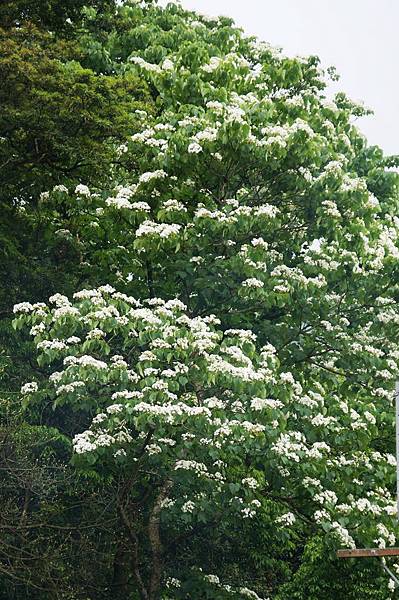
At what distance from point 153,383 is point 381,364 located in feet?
12.5

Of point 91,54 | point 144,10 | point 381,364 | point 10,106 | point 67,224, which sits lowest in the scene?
point 381,364

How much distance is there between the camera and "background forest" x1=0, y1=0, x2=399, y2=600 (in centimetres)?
1120

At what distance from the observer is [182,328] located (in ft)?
36.1

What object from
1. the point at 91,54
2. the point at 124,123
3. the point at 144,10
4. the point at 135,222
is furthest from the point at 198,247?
the point at 144,10

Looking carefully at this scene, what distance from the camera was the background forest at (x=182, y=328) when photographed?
1120cm

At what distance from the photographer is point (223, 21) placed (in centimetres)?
1777

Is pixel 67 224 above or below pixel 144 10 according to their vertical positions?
below

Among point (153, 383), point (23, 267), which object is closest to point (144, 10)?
point (23, 267)

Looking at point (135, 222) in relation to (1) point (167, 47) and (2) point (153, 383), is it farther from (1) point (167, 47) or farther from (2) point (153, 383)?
(1) point (167, 47)

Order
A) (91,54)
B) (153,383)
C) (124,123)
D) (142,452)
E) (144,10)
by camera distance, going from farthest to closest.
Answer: (144,10) → (91,54) → (124,123) → (142,452) → (153,383)

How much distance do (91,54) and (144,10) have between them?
97.1 inches

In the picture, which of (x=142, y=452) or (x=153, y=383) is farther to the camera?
(x=142, y=452)

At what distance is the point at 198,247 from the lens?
1266 centimetres

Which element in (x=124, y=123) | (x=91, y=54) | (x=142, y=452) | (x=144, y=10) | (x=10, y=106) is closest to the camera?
(x=142, y=452)
